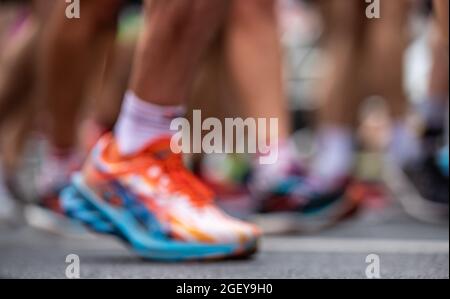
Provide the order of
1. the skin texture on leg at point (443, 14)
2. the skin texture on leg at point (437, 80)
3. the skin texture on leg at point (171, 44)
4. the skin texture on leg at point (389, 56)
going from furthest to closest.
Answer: the skin texture on leg at point (389, 56)
the skin texture on leg at point (437, 80)
the skin texture on leg at point (171, 44)
the skin texture on leg at point (443, 14)

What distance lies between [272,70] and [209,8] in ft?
2.31

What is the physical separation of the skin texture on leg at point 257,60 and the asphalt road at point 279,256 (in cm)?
29

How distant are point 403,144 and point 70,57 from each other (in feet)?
3.72

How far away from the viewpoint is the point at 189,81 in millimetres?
1619

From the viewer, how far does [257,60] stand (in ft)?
7.50

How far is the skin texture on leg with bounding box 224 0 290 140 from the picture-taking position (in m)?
2.24

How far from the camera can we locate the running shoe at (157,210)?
1590mm

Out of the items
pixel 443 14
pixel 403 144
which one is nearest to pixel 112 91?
pixel 403 144

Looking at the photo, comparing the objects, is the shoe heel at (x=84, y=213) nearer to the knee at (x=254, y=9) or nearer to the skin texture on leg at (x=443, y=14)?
the skin texture on leg at (x=443, y=14)

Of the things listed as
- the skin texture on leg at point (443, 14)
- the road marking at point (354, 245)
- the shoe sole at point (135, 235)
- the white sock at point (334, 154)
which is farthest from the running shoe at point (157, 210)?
the white sock at point (334, 154)

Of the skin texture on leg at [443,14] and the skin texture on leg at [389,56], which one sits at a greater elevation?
the skin texture on leg at [389,56]

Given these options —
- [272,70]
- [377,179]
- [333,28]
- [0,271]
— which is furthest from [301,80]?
[0,271]

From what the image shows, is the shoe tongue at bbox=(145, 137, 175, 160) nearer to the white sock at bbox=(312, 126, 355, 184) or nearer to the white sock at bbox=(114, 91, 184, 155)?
the white sock at bbox=(114, 91, 184, 155)

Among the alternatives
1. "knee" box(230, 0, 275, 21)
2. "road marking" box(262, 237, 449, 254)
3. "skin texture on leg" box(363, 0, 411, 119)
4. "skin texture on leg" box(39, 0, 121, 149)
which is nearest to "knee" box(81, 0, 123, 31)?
"skin texture on leg" box(39, 0, 121, 149)
